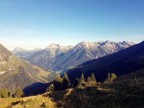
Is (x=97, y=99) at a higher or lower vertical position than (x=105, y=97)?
lower

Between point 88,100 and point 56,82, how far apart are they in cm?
9549

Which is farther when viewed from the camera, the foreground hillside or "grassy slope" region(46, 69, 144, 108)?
the foreground hillside

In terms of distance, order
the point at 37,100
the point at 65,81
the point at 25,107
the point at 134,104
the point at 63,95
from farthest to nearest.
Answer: the point at 65,81, the point at 63,95, the point at 37,100, the point at 25,107, the point at 134,104

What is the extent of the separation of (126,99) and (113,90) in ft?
13.4

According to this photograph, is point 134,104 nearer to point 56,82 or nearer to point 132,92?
point 132,92

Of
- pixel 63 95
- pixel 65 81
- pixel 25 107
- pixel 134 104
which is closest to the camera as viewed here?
pixel 134 104

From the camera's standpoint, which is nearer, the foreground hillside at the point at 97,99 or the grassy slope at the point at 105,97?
the grassy slope at the point at 105,97

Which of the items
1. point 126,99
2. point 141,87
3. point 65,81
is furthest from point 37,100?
point 65,81

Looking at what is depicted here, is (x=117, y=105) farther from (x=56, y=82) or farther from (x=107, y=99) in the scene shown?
(x=56, y=82)

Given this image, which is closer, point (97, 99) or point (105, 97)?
point (97, 99)

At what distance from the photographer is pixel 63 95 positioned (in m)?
33.3

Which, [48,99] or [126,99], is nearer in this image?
[126,99]

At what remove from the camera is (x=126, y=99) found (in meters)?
28.2

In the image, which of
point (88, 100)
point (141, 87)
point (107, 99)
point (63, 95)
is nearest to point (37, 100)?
point (63, 95)
